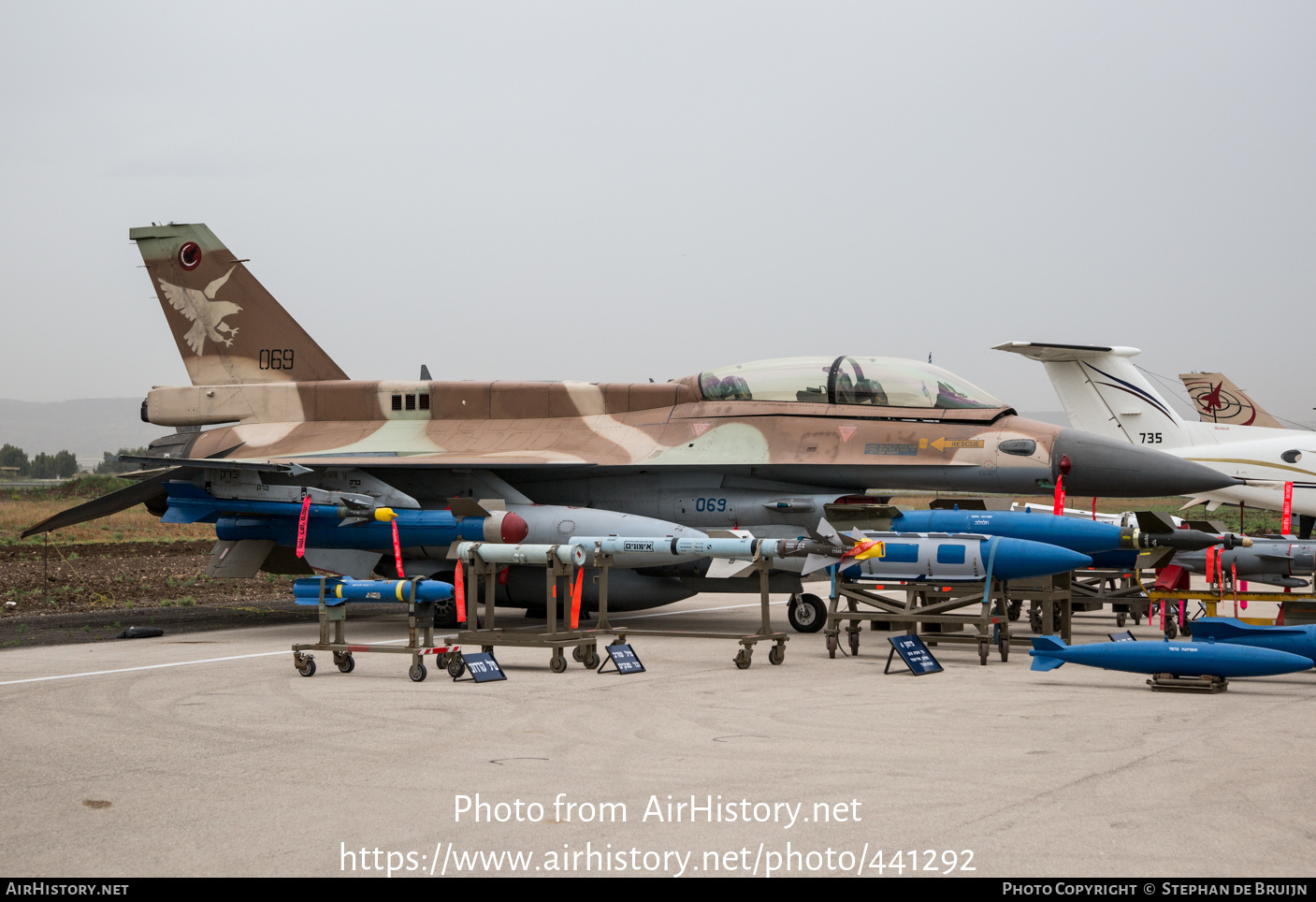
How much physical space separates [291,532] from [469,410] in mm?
3058

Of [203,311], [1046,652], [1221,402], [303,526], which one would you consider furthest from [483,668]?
[1221,402]

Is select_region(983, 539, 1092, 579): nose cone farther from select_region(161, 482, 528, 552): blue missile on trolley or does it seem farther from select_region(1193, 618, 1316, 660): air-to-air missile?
select_region(161, 482, 528, 552): blue missile on trolley

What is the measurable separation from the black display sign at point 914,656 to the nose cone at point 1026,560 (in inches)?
57.9

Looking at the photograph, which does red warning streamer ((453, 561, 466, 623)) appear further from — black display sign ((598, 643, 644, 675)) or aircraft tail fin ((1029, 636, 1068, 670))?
aircraft tail fin ((1029, 636, 1068, 670))

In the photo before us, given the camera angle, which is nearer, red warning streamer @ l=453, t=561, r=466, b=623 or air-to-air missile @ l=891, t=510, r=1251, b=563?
red warning streamer @ l=453, t=561, r=466, b=623

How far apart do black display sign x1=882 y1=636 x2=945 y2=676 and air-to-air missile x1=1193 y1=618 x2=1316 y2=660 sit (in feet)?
8.15

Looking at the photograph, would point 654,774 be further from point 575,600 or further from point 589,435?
point 589,435

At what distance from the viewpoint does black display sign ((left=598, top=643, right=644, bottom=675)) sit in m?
10.0

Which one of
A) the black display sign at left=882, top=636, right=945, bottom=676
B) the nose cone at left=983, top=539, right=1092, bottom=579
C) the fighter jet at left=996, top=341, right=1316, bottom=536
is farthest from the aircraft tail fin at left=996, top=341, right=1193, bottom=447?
the black display sign at left=882, top=636, right=945, bottom=676

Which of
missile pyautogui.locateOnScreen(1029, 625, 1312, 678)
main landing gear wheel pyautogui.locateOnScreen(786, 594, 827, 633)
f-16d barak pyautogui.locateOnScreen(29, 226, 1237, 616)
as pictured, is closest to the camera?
missile pyautogui.locateOnScreen(1029, 625, 1312, 678)

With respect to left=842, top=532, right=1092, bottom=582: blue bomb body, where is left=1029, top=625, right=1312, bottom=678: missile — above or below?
below

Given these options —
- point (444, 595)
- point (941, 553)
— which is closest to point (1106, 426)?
point (941, 553)

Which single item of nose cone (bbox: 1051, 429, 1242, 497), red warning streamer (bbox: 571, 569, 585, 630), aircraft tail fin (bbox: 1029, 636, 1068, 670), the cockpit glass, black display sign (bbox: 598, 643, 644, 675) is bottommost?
black display sign (bbox: 598, 643, 644, 675)

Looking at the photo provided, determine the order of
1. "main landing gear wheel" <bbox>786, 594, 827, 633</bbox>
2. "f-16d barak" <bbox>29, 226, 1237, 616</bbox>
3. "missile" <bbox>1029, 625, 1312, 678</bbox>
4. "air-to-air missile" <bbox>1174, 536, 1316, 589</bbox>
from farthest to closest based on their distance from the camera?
"air-to-air missile" <bbox>1174, 536, 1316, 589</bbox>, "main landing gear wheel" <bbox>786, 594, 827, 633</bbox>, "f-16d barak" <bbox>29, 226, 1237, 616</bbox>, "missile" <bbox>1029, 625, 1312, 678</bbox>
